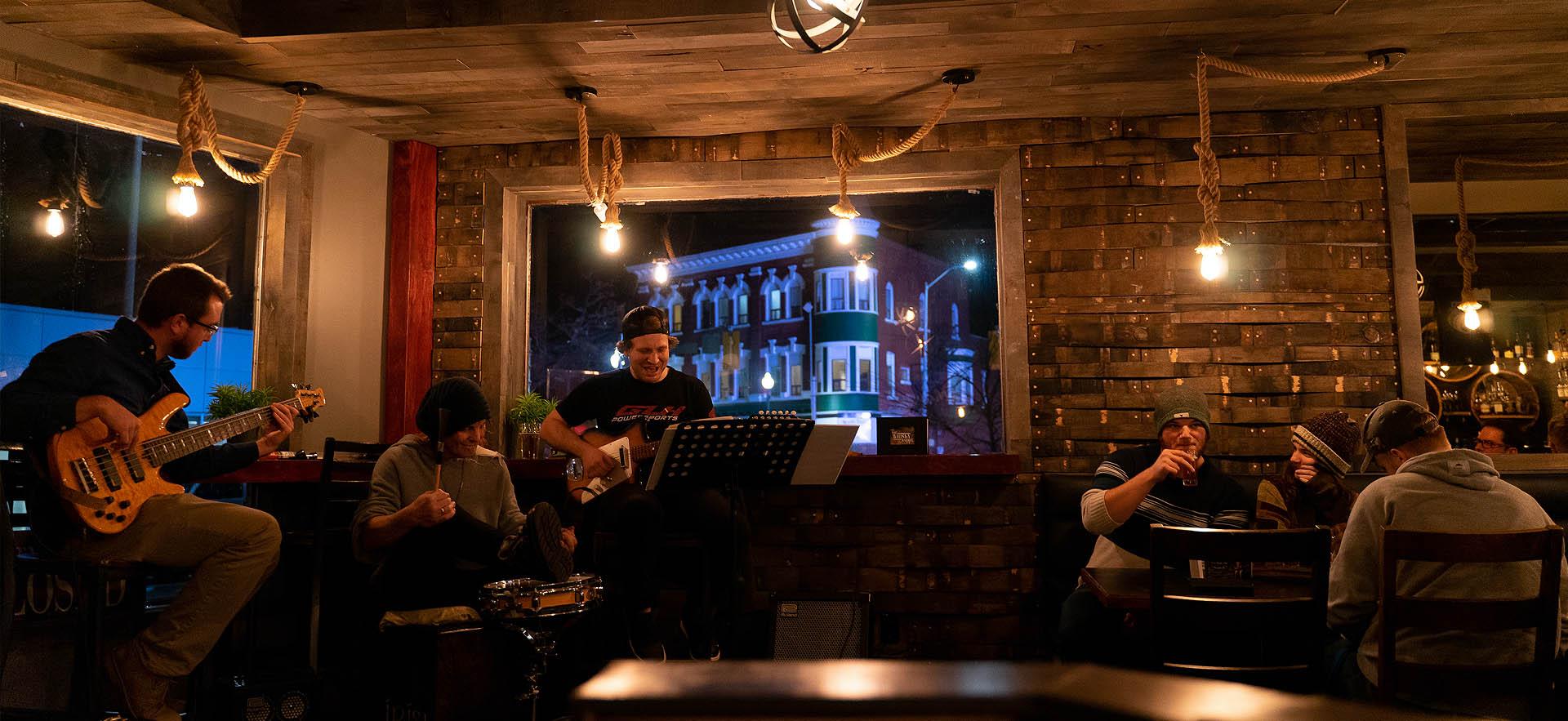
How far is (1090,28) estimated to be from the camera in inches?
187

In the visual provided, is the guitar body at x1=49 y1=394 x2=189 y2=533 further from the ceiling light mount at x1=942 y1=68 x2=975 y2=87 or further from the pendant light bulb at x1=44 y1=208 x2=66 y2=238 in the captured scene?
the ceiling light mount at x1=942 y1=68 x2=975 y2=87

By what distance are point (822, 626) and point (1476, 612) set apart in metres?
2.47

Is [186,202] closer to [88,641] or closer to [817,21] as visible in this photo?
[88,641]

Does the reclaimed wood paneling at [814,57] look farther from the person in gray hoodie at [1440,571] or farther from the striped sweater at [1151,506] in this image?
the person in gray hoodie at [1440,571]

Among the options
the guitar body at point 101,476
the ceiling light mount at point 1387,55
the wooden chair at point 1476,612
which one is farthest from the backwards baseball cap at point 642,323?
the ceiling light mount at point 1387,55

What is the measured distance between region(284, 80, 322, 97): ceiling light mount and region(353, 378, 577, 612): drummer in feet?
7.22

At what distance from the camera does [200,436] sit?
4.19m

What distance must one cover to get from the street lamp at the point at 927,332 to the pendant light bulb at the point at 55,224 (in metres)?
4.73

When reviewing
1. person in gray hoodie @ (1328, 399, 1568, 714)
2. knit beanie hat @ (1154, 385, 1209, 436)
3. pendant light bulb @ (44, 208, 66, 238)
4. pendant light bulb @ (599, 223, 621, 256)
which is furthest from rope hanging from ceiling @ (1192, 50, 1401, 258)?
pendant light bulb @ (44, 208, 66, 238)

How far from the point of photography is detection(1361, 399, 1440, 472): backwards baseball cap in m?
3.21

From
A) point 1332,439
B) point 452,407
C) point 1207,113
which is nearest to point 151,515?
point 452,407

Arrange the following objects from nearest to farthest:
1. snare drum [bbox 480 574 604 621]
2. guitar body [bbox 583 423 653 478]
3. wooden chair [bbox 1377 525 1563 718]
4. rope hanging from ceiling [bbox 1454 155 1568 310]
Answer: wooden chair [bbox 1377 525 1563 718]
snare drum [bbox 480 574 604 621]
guitar body [bbox 583 423 653 478]
rope hanging from ceiling [bbox 1454 155 1568 310]

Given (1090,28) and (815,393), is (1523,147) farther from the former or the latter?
(815,393)

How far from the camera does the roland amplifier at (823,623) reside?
14.4 ft
